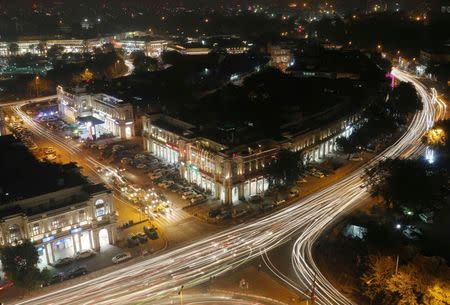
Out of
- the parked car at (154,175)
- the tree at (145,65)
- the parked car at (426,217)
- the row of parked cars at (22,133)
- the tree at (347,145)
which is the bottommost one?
the parked car at (426,217)

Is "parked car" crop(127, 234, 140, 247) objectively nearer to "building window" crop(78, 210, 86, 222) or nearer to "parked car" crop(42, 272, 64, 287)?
"building window" crop(78, 210, 86, 222)

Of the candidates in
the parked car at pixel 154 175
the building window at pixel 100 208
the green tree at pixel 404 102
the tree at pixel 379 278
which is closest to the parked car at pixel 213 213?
the building window at pixel 100 208

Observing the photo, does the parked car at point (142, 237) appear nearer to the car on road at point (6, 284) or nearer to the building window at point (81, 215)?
the building window at point (81, 215)

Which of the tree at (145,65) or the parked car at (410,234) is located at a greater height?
the tree at (145,65)

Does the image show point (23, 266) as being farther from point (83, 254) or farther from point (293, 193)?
point (293, 193)

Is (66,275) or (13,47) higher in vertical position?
(13,47)

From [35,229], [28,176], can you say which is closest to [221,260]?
[35,229]
